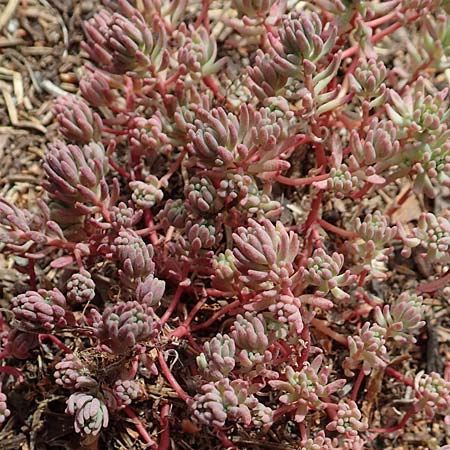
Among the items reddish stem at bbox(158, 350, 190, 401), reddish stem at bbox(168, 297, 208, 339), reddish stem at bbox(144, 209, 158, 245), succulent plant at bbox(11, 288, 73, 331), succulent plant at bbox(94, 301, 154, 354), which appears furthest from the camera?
reddish stem at bbox(144, 209, 158, 245)

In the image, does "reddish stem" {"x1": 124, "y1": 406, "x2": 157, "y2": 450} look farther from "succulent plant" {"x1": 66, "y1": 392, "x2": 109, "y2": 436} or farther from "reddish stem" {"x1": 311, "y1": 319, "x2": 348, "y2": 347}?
"reddish stem" {"x1": 311, "y1": 319, "x2": 348, "y2": 347}

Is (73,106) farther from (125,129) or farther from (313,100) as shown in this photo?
(313,100)

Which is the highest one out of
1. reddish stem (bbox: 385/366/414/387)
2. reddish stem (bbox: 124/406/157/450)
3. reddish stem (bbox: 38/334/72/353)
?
reddish stem (bbox: 385/366/414/387)

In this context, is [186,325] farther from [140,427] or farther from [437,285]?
[437,285]

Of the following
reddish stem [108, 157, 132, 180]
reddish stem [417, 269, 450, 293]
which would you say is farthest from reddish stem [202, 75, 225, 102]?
reddish stem [417, 269, 450, 293]

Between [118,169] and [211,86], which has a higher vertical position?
[211,86]

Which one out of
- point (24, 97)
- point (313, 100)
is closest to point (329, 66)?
point (313, 100)

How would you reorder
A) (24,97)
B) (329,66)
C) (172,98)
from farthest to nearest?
(24,97)
(172,98)
(329,66)

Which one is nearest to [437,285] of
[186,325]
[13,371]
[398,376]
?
[398,376]
